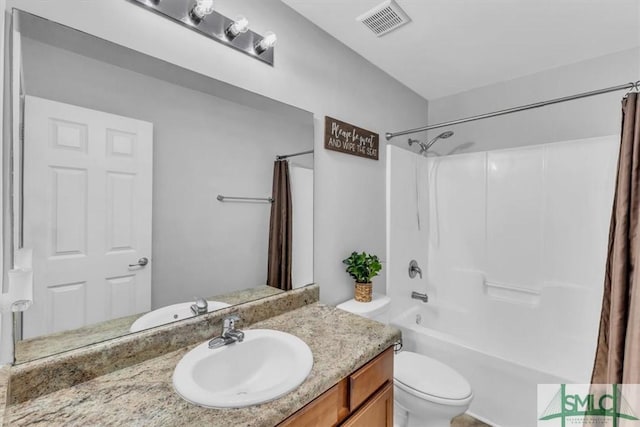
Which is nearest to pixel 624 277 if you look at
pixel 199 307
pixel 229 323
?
pixel 229 323

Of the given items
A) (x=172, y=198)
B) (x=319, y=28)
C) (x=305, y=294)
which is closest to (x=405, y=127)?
(x=319, y=28)

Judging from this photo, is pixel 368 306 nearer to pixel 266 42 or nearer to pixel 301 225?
pixel 301 225

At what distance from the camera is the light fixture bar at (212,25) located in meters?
1.07

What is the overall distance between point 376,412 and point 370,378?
158 mm

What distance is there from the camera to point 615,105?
1.92 meters

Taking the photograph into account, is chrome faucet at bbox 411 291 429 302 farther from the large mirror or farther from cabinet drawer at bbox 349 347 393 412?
the large mirror

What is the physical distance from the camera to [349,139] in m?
1.83

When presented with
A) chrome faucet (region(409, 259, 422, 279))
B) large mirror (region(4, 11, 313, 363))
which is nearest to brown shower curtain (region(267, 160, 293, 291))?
large mirror (region(4, 11, 313, 363))

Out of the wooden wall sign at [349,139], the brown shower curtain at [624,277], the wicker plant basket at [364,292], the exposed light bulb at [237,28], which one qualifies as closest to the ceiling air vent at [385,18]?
the wooden wall sign at [349,139]

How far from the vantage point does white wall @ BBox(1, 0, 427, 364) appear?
3.26 ft

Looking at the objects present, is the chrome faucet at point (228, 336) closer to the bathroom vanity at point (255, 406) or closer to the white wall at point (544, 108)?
the bathroom vanity at point (255, 406)

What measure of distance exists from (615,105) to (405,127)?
4.38ft

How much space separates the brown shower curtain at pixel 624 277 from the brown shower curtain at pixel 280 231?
1.43 meters

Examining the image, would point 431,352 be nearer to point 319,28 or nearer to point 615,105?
point 615,105
